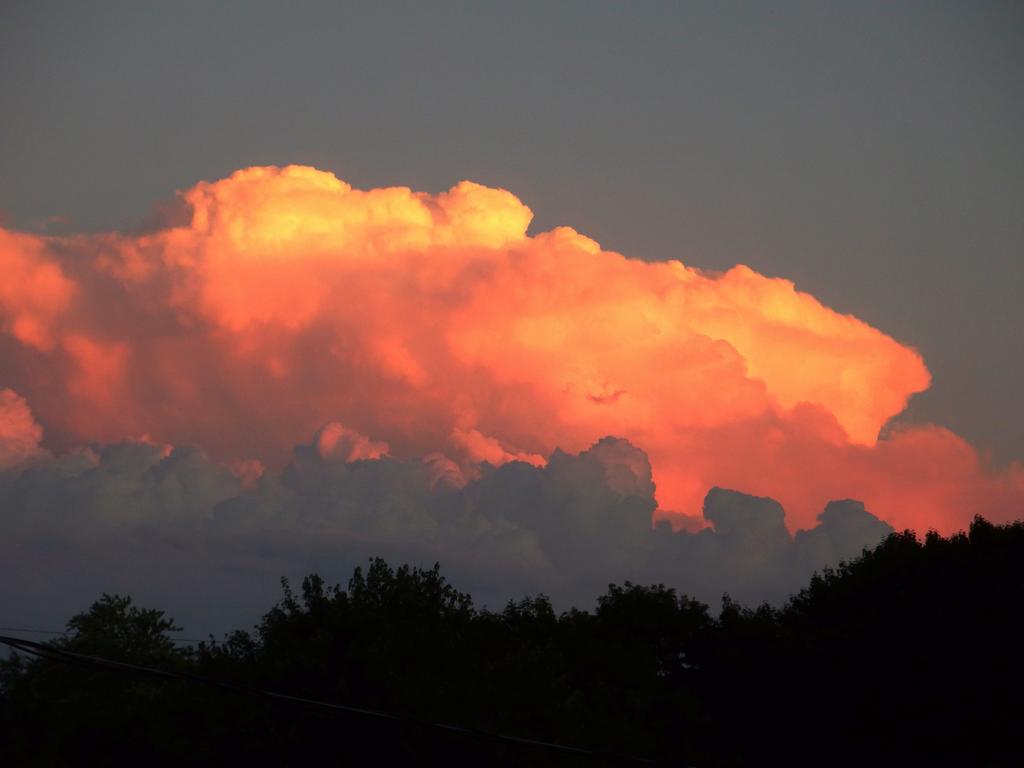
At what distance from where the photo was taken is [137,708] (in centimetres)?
6462

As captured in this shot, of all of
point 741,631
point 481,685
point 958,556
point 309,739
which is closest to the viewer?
point 309,739

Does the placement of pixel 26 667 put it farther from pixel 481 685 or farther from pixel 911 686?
pixel 911 686

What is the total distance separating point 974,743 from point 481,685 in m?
25.3

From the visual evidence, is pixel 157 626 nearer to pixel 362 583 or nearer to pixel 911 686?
pixel 362 583

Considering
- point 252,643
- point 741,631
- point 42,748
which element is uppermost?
point 741,631

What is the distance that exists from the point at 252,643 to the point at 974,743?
34461 mm

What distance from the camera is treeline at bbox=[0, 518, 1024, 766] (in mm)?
48781

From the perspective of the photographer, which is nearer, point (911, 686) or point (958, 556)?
point (911, 686)

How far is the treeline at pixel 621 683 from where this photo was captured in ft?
160

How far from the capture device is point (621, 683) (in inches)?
3167

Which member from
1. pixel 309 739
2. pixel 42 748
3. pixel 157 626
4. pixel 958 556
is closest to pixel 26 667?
pixel 157 626

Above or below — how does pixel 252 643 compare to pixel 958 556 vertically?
below

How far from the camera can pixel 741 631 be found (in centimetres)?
8481

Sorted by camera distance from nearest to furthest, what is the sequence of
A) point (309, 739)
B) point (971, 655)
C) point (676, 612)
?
point (309, 739) < point (971, 655) < point (676, 612)
